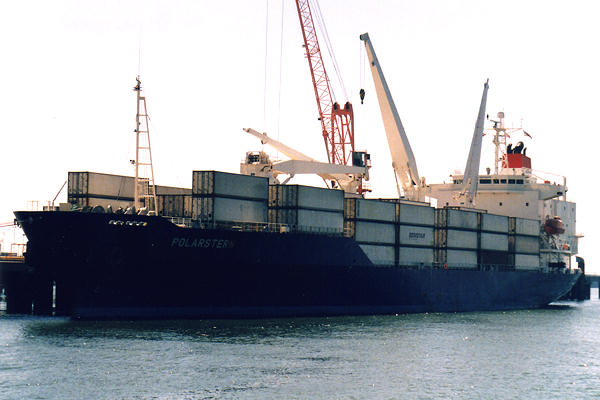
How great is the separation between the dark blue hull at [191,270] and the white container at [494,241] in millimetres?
15017

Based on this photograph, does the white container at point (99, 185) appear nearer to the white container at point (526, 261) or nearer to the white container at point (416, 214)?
the white container at point (416, 214)

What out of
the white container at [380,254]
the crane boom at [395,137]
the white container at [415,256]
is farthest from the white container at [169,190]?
the crane boom at [395,137]

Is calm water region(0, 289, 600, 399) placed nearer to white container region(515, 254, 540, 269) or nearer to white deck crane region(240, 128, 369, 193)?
white deck crane region(240, 128, 369, 193)

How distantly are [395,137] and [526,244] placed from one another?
58.7ft

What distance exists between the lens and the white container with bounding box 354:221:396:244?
6456 cm

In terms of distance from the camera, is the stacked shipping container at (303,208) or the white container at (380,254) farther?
the white container at (380,254)

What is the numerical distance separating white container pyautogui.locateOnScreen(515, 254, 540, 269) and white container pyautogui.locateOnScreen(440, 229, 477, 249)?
8.29 m

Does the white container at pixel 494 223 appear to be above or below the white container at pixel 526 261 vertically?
above

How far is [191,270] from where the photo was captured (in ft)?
173

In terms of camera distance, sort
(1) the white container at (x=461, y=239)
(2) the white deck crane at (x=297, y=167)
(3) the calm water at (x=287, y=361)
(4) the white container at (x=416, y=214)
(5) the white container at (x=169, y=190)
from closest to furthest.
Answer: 1. (3) the calm water at (x=287, y=361)
2. (5) the white container at (x=169, y=190)
3. (2) the white deck crane at (x=297, y=167)
4. (4) the white container at (x=416, y=214)
5. (1) the white container at (x=461, y=239)

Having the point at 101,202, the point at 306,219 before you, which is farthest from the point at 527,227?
the point at 101,202

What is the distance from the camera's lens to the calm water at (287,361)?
33.8 m

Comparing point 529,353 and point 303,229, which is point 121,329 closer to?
point 303,229

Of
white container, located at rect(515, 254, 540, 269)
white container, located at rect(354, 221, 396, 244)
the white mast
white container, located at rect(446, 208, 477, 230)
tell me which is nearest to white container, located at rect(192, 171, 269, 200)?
white container, located at rect(354, 221, 396, 244)
